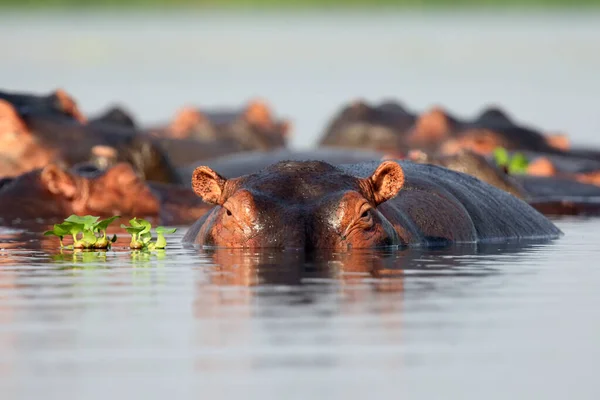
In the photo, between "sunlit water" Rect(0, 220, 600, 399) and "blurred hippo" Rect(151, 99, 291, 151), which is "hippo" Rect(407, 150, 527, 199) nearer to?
"sunlit water" Rect(0, 220, 600, 399)

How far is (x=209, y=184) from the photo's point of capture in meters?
9.83

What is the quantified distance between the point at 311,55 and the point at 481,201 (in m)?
51.0

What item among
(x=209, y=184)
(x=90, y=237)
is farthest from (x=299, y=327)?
(x=90, y=237)

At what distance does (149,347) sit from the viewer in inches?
235

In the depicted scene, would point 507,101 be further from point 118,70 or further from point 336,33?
point 336,33

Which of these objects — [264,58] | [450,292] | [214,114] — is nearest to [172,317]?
[450,292]

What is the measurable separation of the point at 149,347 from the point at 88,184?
31.2 ft

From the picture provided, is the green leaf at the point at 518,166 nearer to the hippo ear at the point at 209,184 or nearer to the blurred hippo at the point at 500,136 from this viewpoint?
the blurred hippo at the point at 500,136

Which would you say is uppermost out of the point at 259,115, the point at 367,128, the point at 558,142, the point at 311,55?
the point at 311,55

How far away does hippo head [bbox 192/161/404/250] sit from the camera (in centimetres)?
921

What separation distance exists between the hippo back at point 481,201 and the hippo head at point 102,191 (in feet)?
13.6

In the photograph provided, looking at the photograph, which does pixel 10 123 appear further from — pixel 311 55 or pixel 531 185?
pixel 311 55

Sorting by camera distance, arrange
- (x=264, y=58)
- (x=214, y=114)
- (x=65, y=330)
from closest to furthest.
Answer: (x=65, y=330) < (x=214, y=114) < (x=264, y=58)

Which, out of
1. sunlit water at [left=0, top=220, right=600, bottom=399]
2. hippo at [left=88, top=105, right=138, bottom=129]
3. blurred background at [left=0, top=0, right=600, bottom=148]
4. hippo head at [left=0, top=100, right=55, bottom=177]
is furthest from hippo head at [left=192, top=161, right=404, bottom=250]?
blurred background at [left=0, top=0, right=600, bottom=148]
